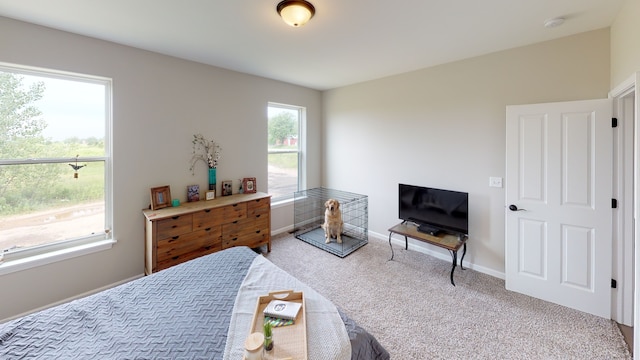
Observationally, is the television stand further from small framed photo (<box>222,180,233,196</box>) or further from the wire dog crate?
small framed photo (<box>222,180,233,196</box>)

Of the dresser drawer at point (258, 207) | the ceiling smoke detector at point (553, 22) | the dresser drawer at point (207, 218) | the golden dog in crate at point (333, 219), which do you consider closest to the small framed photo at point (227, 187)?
the dresser drawer at point (258, 207)

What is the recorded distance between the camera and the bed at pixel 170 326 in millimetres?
1144

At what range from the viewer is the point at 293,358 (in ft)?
3.45

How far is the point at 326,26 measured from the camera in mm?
2244

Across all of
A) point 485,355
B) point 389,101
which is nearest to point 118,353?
point 485,355

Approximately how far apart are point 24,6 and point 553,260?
5.14 metres

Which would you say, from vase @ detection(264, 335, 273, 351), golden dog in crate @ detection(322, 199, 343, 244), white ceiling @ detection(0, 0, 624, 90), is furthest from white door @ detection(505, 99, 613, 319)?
vase @ detection(264, 335, 273, 351)

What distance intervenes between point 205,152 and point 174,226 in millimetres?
1109

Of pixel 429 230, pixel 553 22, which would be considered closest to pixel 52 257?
pixel 429 230

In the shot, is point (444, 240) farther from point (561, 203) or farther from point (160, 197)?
point (160, 197)

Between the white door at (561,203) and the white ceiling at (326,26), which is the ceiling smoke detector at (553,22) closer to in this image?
the white ceiling at (326,26)

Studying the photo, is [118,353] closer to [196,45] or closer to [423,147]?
[196,45]

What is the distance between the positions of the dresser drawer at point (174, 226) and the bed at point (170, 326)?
1.01 meters

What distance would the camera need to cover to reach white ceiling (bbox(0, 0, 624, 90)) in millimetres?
1929
